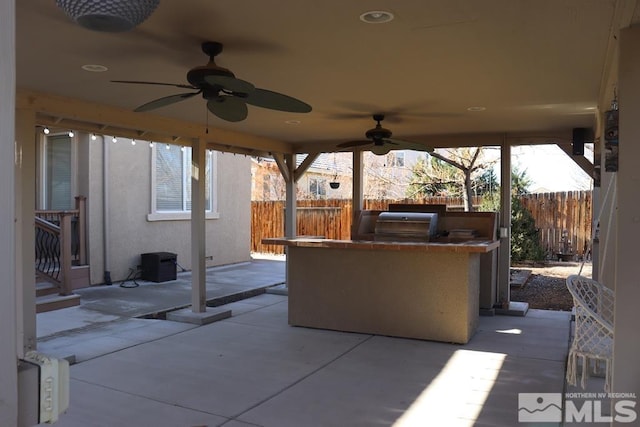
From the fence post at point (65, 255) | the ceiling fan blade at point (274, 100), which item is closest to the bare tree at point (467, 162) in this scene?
the fence post at point (65, 255)

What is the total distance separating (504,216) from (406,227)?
5.11 feet

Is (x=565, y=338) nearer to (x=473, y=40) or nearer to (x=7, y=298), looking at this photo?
A: (x=473, y=40)

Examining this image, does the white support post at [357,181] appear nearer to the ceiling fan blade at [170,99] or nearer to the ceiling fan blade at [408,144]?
the ceiling fan blade at [408,144]

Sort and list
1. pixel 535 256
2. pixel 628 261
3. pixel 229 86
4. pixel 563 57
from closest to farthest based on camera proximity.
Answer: pixel 628 261 < pixel 229 86 < pixel 563 57 < pixel 535 256

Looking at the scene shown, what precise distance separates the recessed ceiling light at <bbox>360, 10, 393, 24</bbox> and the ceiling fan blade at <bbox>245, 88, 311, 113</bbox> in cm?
80

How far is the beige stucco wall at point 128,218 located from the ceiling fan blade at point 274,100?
240 inches

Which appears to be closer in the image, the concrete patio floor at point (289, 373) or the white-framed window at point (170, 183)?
the concrete patio floor at point (289, 373)

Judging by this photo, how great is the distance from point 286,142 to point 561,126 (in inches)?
169

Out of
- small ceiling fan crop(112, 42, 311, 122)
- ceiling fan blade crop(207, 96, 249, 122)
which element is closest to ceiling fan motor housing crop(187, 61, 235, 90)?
small ceiling fan crop(112, 42, 311, 122)

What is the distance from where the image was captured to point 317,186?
911 inches

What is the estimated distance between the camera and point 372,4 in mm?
Answer: 2801

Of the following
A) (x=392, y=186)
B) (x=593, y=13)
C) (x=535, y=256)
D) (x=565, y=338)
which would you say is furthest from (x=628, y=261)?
(x=392, y=186)

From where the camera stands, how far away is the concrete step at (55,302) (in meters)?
6.86

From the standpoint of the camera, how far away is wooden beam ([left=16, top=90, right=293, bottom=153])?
16.2 ft
